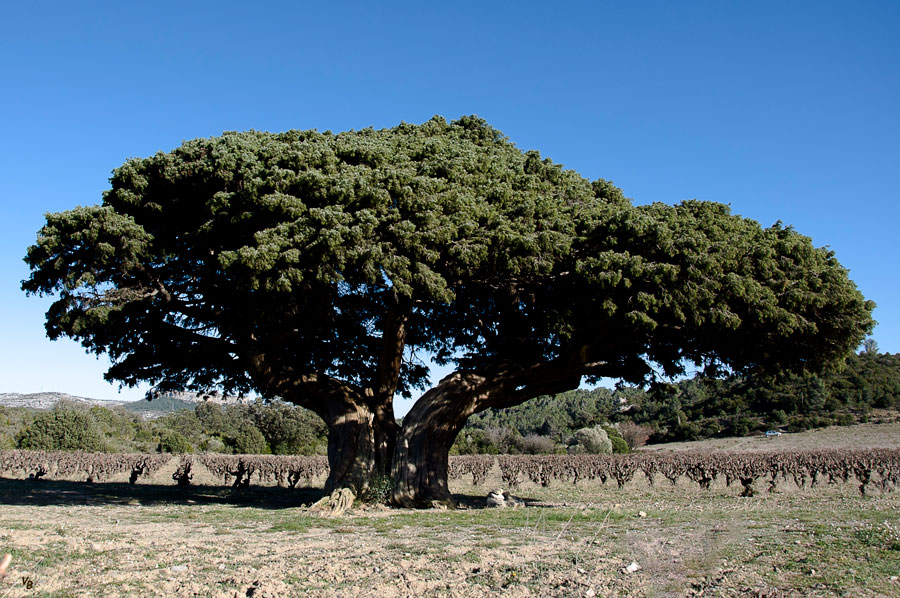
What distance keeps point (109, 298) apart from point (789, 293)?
1400cm

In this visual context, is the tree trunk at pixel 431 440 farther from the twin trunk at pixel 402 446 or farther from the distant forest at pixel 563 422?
the distant forest at pixel 563 422

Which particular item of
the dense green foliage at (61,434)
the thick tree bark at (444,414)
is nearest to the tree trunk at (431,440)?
the thick tree bark at (444,414)

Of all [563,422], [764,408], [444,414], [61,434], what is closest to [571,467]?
[444,414]

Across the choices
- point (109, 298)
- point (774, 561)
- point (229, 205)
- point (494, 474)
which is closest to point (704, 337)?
point (774, 561)

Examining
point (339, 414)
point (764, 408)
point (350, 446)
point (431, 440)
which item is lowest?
point (350, 446)

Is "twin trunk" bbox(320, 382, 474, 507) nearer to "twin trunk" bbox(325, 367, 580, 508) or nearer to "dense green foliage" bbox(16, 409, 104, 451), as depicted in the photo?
"twin trunk" bbox(325, 367, 580, 508)

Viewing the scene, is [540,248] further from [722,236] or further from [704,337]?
[704,337]

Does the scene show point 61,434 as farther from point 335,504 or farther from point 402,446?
point 335,504

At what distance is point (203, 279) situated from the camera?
15.0 metres

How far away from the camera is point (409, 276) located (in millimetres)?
12117

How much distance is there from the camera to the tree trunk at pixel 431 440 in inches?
594

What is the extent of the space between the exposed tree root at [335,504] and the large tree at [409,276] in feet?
3.04

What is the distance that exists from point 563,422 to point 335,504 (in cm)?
7437

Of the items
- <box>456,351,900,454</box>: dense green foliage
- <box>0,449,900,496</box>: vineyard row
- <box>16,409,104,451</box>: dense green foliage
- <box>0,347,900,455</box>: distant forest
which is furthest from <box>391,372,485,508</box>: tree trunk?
<box>456,351,900,454</box>: dense green foliage
